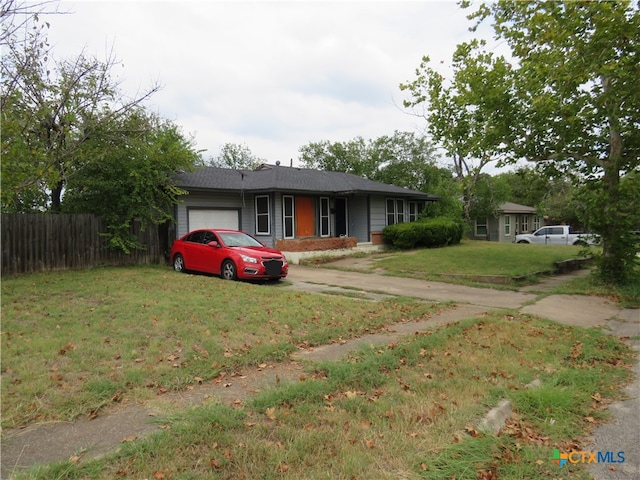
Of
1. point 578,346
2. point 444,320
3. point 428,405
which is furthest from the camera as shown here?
point 444,320

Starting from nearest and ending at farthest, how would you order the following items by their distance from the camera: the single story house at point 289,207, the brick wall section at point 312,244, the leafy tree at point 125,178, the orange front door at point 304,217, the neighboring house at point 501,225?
the leafy tree at point 125,178 → the single story house at point 289,207 → the brick wall section at point 312,244 → the orange front door at point 304,217 → the neighboring house at point 501,225

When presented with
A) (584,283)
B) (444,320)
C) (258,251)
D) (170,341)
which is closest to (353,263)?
(258,251)

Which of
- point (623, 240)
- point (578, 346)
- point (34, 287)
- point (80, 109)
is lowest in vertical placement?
point (578, 346)

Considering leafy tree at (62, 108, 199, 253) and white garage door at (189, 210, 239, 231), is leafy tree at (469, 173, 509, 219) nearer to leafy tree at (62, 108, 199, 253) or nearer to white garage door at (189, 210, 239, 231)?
white garage door at (189, 210, 239, 231)

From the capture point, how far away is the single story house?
17578mm

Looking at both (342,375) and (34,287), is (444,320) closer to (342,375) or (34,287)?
(342,375)

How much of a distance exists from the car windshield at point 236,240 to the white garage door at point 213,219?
4175mm

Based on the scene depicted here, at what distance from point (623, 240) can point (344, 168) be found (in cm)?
2774

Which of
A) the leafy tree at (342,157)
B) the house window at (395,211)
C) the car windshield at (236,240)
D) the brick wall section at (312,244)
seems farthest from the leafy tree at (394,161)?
the car windshield at (236,240)

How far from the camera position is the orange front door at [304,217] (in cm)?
1969

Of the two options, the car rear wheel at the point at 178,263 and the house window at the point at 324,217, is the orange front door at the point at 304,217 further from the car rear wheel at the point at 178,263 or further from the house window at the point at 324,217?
the car rear wheel at the point at 178,263

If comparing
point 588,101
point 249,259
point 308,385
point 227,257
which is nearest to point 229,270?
point 227,257

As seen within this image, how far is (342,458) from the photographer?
3.12 metres

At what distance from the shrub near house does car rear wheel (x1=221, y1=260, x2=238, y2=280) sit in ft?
37.9
